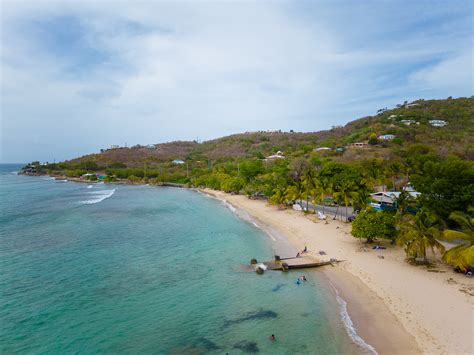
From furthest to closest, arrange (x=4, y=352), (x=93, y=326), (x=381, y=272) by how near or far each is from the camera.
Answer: (x=381, y=272)
(x=93, y=326)
(x=4, y=352)

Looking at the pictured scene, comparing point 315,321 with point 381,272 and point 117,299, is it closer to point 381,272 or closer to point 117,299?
point 381,272

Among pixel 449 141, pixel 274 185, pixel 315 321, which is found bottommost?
pixel 315 321

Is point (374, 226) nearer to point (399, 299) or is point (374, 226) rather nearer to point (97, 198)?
point (399, 299)

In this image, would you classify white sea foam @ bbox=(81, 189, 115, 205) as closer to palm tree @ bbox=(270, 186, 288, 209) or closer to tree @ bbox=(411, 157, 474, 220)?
palm tree @ bbox=(270, 186, 288, 209)

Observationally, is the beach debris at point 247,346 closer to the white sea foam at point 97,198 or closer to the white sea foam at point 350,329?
the white sea foam at point 350,329

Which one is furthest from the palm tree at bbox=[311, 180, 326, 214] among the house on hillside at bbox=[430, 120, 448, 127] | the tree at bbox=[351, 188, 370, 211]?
the house on hillside at bbox=[430, 120, 448, 127]

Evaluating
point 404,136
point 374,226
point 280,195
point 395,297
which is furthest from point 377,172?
point 404,136

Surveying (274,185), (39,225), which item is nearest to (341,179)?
(274,185)
